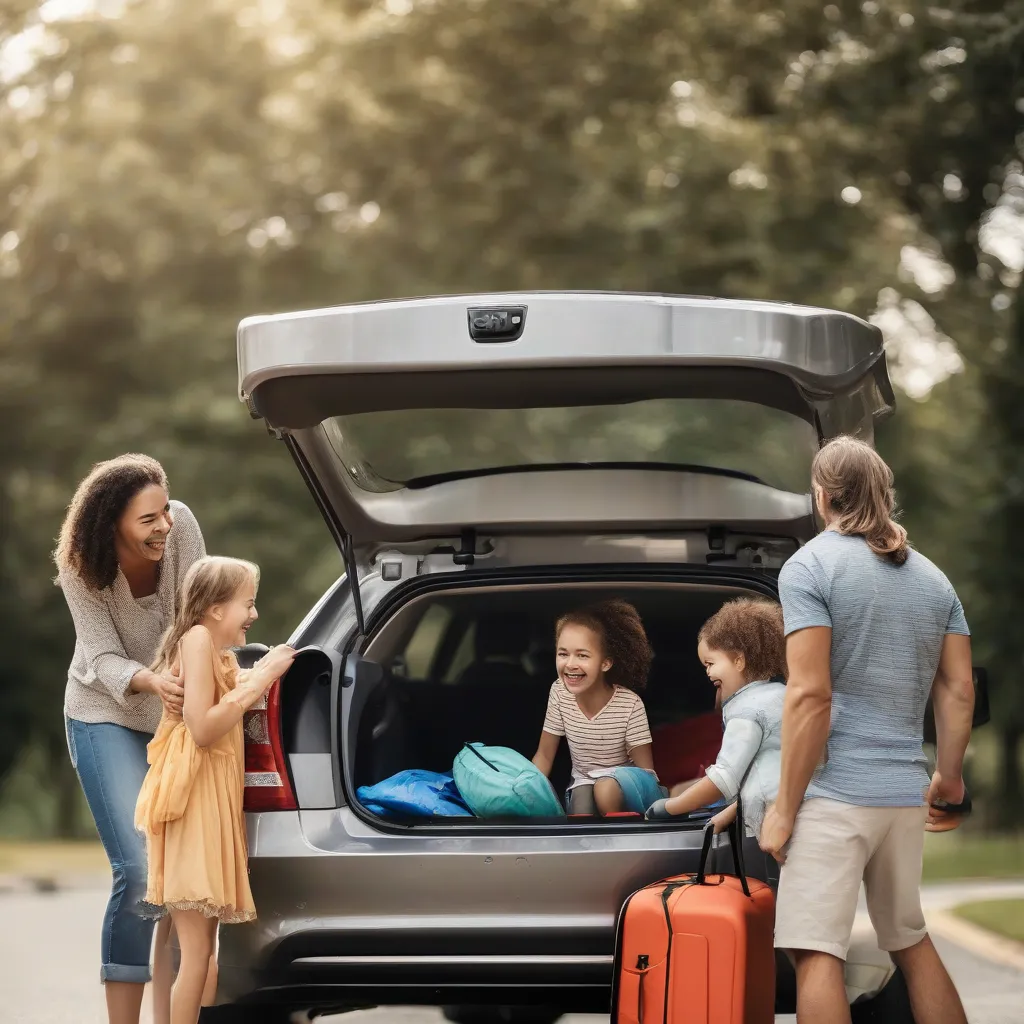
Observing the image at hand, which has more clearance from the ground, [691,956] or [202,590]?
[202,590]

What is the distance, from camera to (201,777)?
4285 millimetres

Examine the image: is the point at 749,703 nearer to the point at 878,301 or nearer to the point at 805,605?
the point at 805,605

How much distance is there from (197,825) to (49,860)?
1178 centimetres

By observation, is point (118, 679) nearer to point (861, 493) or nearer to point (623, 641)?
point (623, 641)

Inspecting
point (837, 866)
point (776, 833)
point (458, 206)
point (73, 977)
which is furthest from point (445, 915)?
point (458, 206)

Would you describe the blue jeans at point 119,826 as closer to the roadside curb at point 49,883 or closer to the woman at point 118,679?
the woman at point 118,679

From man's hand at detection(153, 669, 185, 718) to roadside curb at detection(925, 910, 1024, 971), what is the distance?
484 centimetres

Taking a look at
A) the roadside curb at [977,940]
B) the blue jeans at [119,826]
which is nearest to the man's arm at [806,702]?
the blue jeans at [119,826]

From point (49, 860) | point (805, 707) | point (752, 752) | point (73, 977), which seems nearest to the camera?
point (805, 707)

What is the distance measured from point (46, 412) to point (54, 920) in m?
11.7

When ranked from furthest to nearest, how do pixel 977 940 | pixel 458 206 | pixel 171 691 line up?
pixel 458 206
pixel 977 940
pixel 171 691

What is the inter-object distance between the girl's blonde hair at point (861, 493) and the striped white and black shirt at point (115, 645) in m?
1.84

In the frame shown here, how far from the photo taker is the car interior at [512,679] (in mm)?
5639

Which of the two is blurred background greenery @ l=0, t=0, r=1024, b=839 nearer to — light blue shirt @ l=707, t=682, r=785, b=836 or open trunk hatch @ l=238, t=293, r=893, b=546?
open trunk hatch @ l=238, t=293, r=893, b=546
